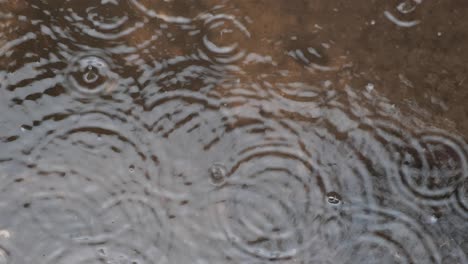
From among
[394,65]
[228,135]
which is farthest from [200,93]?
[394,65]

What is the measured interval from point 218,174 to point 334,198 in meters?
0.47

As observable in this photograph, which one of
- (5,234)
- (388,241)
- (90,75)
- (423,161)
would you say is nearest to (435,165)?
(423,161)

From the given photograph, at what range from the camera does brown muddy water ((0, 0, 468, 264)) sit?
2162mm

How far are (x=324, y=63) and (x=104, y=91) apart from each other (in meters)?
0.95

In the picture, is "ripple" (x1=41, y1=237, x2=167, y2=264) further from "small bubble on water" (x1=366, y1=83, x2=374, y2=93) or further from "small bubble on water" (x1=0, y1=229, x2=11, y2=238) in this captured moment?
"small bubble on water" (x1=366, y1=83, x2=374, y2=93)

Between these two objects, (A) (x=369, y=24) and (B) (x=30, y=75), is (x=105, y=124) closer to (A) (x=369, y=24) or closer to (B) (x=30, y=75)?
(B) (x=30, y=75)

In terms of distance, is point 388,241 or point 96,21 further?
point 96,21

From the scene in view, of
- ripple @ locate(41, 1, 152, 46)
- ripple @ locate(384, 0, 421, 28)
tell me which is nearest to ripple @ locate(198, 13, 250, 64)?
ripple @ locate(41, 1, 152, 46)

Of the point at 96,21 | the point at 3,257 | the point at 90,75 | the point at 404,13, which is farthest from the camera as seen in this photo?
the point at 404,13

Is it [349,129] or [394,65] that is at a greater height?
[394,65]

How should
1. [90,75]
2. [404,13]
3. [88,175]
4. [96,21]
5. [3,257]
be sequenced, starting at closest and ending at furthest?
[3,257] < [88,175] < [90,75] < [96,21] < [404,13]

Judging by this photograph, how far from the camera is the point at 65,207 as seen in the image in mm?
2176

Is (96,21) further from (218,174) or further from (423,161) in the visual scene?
(423,161)

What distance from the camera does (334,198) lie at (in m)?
2.24
